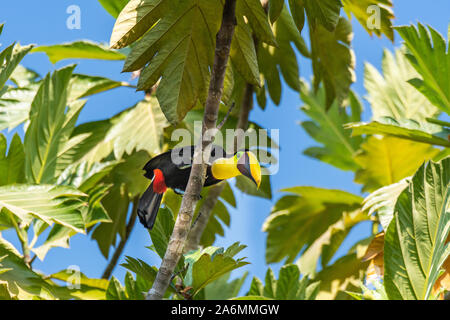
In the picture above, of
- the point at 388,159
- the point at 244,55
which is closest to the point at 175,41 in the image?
the point at 244,55

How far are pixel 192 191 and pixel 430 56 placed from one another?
74.4 inches

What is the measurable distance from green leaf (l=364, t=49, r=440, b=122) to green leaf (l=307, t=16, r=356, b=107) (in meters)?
0.81

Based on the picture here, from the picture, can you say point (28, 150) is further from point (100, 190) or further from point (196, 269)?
point (196, 269)

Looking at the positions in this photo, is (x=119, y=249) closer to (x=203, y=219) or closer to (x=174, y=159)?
(x=203, y=219)

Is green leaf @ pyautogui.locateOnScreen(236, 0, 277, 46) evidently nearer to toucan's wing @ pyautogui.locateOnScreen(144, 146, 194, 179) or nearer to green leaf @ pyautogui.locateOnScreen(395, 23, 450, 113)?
toucan's wing @ pyautogui.locateOnScreen(144, 146, 194, 179)

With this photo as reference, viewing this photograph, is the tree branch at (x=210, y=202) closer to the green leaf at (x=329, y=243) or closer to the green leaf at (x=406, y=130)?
the green leaf at (x=406, y=130)

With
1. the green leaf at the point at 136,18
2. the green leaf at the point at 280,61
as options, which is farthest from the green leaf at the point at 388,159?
the green leaf at the point at 136,18

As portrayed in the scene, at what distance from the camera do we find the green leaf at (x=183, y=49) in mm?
1405

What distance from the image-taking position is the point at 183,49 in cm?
143

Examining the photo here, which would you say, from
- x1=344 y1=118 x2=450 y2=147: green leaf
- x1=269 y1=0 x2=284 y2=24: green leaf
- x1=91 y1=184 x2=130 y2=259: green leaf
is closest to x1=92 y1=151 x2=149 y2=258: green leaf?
x1=91 y1=184 x2=130 y2=259: green leaf

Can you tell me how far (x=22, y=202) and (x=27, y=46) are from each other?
65 cm
